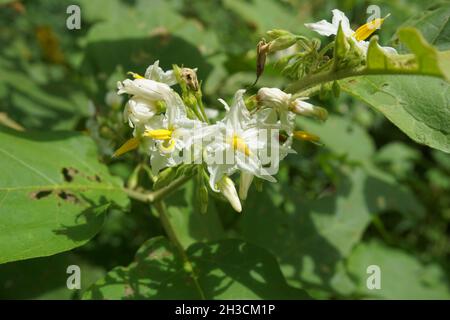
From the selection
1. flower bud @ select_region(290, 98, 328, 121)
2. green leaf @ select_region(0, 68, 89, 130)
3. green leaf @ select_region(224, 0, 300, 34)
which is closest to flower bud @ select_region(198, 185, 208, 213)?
flower bud @ select_region(290, 98, 328, 121)

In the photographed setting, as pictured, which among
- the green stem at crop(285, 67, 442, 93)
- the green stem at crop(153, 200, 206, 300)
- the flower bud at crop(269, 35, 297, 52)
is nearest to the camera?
the green stem at crop(285, 67, 442, 93)

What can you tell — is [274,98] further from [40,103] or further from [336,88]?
[40,103]

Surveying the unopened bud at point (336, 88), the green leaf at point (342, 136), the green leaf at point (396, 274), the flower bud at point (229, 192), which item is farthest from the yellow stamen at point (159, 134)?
the green leaf at point (342, 136)

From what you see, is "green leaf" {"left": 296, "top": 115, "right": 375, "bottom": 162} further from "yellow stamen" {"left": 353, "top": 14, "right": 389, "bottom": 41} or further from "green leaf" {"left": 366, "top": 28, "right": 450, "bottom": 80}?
"green leaf" {"left": 366, "top": 28, "right": 450, "bottom": 80}

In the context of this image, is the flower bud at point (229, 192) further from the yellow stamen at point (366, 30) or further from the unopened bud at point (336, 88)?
the yellow stamen at point (366, 30)

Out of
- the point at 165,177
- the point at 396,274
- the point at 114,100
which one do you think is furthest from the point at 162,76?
the point at 396,274
